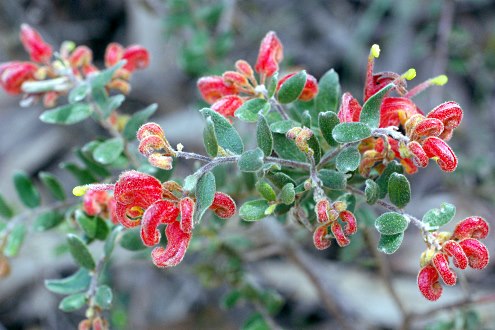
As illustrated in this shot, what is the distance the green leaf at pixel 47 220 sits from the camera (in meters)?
1.85

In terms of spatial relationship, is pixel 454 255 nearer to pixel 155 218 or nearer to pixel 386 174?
pixel 386 174

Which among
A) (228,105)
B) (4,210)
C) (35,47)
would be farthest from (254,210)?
(4,210)

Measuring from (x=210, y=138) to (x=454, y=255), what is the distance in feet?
1.77

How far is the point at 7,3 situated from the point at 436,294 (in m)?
2.73

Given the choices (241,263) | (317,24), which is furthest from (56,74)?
(317,24)

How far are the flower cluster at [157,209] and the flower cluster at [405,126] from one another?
34 centimetres

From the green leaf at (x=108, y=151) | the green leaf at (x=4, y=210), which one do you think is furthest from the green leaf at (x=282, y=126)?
the green leaf at (x=4, y=210)

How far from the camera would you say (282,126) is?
138 cm

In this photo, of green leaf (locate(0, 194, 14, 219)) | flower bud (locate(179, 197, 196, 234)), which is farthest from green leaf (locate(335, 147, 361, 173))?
green leaf (locate(0, 194, 14, 219))

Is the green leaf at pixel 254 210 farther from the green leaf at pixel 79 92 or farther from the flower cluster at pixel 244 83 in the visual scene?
the green leaf at pixel 79 92

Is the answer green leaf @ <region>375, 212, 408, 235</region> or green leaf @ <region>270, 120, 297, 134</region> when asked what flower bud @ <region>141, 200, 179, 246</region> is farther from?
green leaf @ <region>375, 212, 408, 235</region>

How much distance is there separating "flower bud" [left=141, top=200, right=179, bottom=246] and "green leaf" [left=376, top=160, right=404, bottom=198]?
0.49 metres

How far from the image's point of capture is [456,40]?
10.6 ft

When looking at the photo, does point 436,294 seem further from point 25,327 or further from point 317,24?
point 317,24
